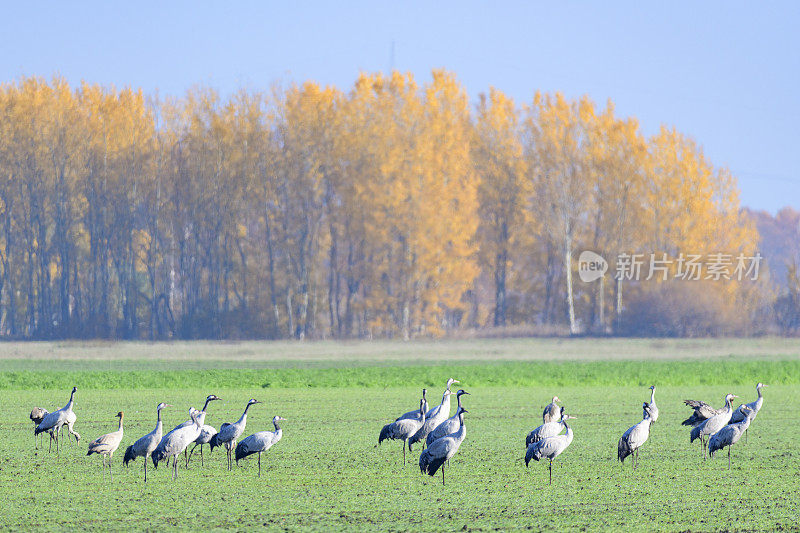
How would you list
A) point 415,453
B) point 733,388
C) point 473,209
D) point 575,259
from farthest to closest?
point 575,259
point 473,209
point 733,388
point 415,453

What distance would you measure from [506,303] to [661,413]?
48614mm

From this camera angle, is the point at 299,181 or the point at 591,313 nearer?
the point at 299,181

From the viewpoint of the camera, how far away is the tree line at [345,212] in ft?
212

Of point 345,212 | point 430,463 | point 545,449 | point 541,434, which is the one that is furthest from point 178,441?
point 345,212

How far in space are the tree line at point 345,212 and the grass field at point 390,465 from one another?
88.2 feet

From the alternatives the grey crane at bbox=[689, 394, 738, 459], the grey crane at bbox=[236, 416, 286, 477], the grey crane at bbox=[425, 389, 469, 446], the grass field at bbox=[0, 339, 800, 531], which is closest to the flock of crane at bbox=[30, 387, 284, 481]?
the grey crane at bbox=[236, 416, 286, 477]

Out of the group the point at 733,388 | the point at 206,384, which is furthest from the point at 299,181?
the point at 733,388

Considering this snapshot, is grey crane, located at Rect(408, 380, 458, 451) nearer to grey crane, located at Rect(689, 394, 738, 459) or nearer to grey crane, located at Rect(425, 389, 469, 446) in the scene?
grey crane, located at Rect(425, 389, 469, 446)

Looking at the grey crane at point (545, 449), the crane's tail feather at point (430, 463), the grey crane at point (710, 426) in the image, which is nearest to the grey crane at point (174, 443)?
the crane's tail feather at point (430, 463)

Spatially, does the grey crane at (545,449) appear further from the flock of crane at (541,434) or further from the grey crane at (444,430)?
the grey crane at (444,430)

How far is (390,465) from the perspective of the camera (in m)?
16.5

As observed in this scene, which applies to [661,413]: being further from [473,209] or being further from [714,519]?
[473,209]

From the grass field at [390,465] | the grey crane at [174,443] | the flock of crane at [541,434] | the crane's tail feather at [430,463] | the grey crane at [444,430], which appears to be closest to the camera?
the grass field at [390,465]

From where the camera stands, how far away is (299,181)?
66125 mm
